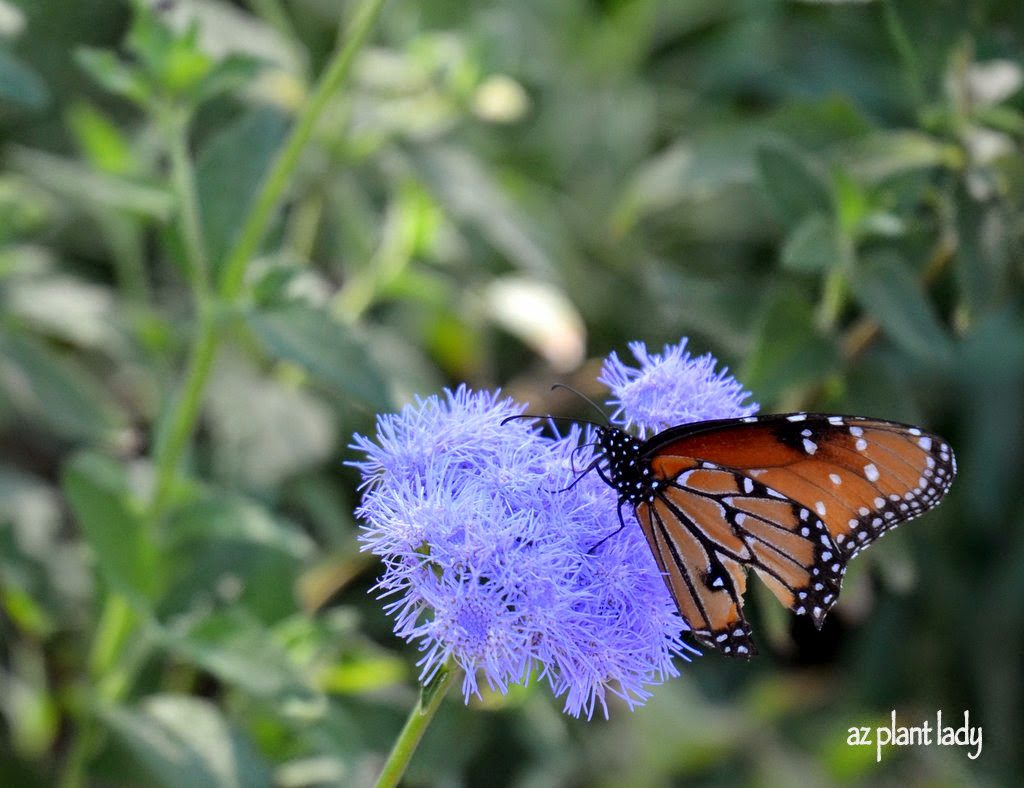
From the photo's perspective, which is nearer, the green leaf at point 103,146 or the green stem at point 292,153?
the green stem at point 292,153

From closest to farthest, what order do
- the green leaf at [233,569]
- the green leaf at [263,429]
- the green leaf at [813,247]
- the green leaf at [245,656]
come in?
1. the green leaf at [245,656]
2. the green leaf at [813,247]
3. the green leaf at [233,569]
4. the green leaf at [263,429]

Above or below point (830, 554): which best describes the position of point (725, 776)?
above

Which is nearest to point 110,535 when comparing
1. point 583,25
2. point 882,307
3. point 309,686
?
point 309,686

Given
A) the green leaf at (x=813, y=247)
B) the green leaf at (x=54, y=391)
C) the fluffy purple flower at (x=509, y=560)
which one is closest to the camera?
the fluffy purple flower at (x=509, y=560)

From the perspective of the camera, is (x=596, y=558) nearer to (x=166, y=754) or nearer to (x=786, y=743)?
(x=166, y=754)

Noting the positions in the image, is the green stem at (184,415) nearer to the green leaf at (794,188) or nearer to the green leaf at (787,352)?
the green leaf at (787,352)

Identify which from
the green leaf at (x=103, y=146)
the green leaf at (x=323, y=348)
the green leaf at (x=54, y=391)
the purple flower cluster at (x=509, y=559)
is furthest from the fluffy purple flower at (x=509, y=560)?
the green leaf at (x=103, y=146)

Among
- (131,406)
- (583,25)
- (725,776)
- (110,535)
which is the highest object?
(583,25)

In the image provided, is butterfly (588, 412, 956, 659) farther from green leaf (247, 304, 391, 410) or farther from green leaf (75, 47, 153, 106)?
green leaf (75, 47, 153, 106)

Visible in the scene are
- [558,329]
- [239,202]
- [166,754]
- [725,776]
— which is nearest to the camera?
[166,754]
